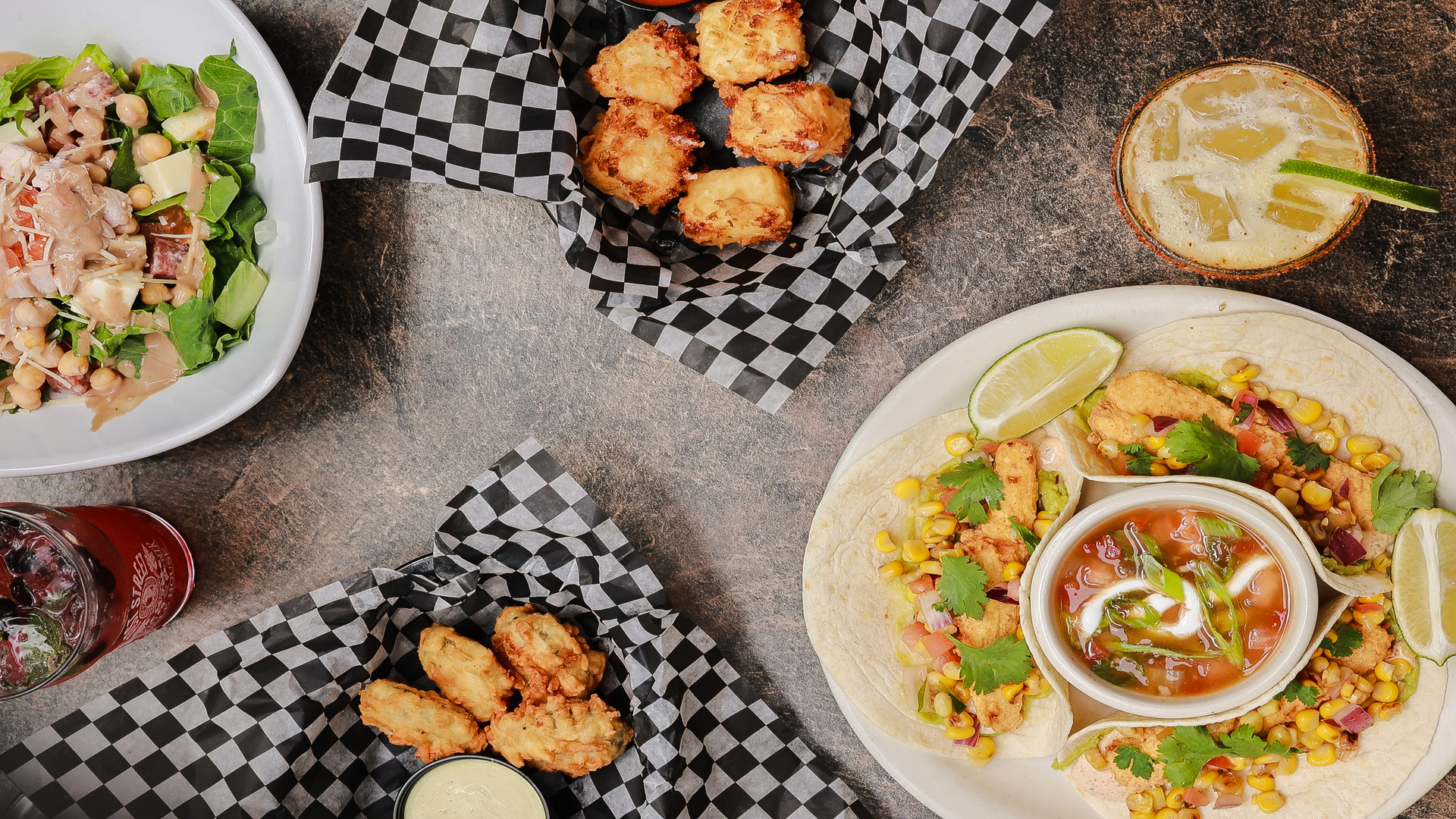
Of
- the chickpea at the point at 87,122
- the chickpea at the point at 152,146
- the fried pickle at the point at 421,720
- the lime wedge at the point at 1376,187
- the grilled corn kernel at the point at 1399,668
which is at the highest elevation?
the lime wedge at the point at 1376,187

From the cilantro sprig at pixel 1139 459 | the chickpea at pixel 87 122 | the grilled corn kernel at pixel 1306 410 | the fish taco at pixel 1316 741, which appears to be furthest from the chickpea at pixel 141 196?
the grilled corn kernel at pixel 1306 410

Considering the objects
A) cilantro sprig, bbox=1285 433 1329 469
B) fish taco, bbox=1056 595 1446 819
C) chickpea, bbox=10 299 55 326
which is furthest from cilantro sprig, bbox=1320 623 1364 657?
chickpea, bbox=10 299 55 326

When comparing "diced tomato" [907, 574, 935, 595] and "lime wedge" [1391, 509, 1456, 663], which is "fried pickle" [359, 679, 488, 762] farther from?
"lime wedge" [1391, 509, 1456, 663]

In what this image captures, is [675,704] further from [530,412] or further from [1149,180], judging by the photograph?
[1149,180]

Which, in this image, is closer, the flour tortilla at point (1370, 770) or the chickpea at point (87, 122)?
the flour tortilla at point (1370, 770)

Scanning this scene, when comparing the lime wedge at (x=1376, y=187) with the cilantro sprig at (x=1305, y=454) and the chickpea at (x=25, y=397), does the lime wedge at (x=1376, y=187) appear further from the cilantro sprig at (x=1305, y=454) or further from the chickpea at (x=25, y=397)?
the chickpea at (x=25, y=397)

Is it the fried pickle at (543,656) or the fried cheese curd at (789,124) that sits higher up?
the fried cheese curd at (789,124)
